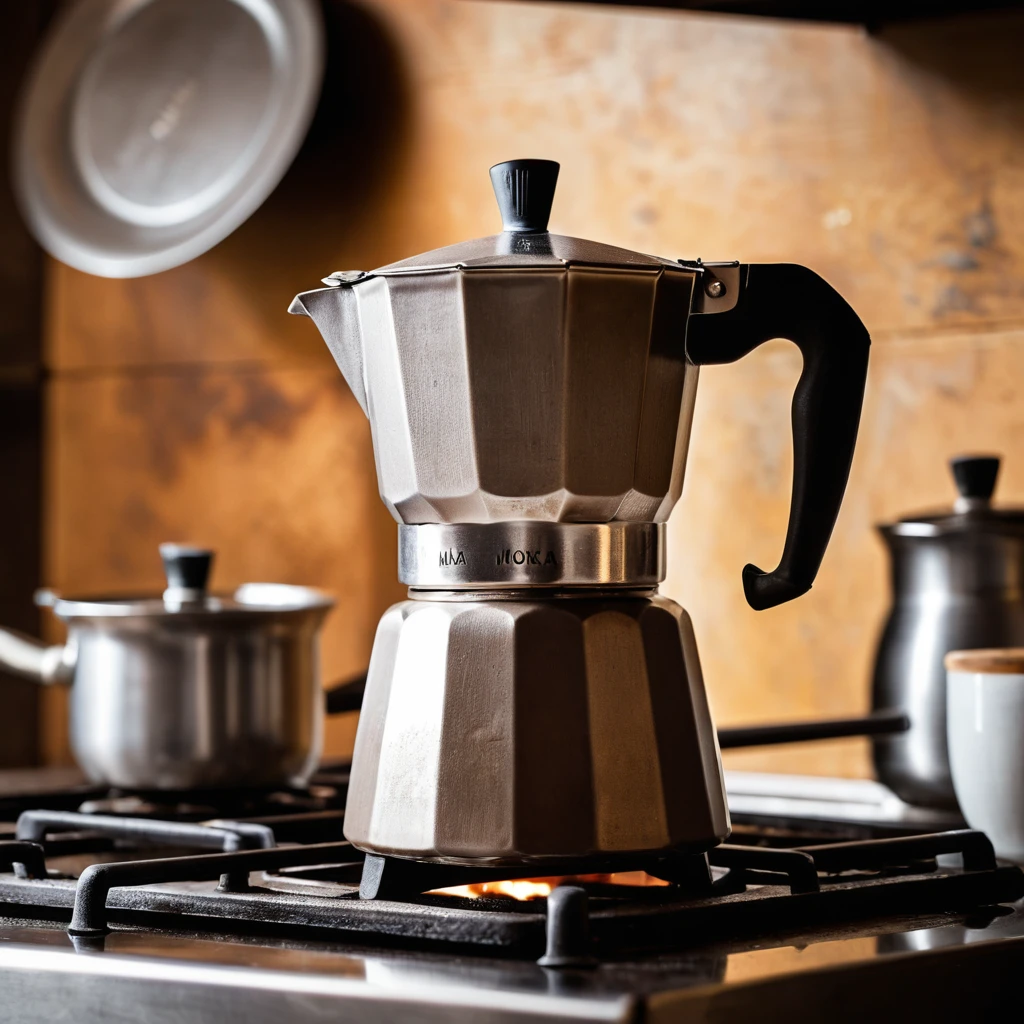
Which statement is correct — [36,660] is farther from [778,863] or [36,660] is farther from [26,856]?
[778,863]

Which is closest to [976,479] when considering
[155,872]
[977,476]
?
[977,476]

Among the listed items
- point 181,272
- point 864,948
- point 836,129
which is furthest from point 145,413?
point 864,948

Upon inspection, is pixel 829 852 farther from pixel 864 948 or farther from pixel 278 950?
pixel 278 950

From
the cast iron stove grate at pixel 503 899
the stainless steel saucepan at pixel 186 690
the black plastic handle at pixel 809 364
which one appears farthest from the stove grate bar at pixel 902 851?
the stainless steel saucepan at pixel 186 690

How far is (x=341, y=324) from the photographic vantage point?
0.70 meters

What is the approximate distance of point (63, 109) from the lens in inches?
67.5

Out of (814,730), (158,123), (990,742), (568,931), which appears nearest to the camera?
(568,931)

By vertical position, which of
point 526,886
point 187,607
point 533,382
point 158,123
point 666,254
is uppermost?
point 158,123

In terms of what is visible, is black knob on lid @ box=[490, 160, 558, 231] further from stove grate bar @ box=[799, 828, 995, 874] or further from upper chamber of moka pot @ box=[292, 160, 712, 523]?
stove grate bar @ box=[799, 828, 995, 874]

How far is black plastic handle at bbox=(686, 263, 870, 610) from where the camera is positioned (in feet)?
2.10

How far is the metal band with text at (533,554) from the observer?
2.07ft

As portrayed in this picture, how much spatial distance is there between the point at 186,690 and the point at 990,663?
18.9 inches

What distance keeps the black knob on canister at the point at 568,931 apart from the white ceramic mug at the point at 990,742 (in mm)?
309

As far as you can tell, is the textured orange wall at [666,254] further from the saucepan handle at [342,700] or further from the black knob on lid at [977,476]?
the saucepan handle at [342,700]
